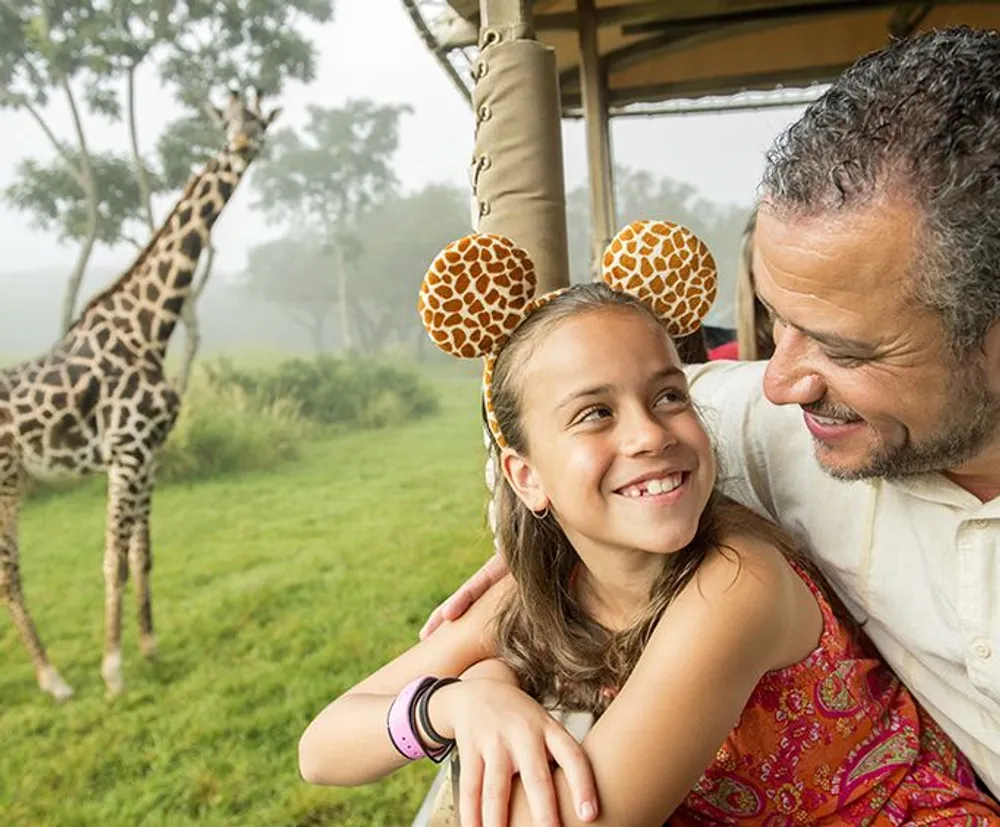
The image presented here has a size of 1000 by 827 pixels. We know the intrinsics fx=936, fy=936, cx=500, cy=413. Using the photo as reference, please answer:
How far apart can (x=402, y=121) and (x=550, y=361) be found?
3.56 metres

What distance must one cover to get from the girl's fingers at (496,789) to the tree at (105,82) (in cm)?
256

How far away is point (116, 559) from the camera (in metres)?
2.96

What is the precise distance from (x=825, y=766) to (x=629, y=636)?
0.80 feet

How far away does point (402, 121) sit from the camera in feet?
14.1

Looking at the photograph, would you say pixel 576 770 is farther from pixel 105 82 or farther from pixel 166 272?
pixel 105 82

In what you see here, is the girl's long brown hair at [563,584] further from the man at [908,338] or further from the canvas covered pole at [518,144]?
the canvas covered pole at [518,144]

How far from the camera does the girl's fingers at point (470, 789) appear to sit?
84 cm

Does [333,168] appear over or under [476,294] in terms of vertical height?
over

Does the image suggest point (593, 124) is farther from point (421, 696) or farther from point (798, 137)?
point (421, 696)

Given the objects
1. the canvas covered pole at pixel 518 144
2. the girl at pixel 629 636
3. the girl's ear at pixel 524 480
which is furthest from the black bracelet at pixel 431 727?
the canvas covered pole at pixel 518 144

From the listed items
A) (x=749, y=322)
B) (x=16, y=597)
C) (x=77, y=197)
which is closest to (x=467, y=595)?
(x=749, y=322)

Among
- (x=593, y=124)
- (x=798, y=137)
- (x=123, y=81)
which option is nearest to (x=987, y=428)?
(x=798, y=137)

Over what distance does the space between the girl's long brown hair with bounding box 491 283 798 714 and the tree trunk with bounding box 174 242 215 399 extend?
225 cm

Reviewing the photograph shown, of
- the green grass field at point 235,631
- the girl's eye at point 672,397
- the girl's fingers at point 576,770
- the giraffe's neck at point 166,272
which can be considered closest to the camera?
the girl's fingers at point 576,770
